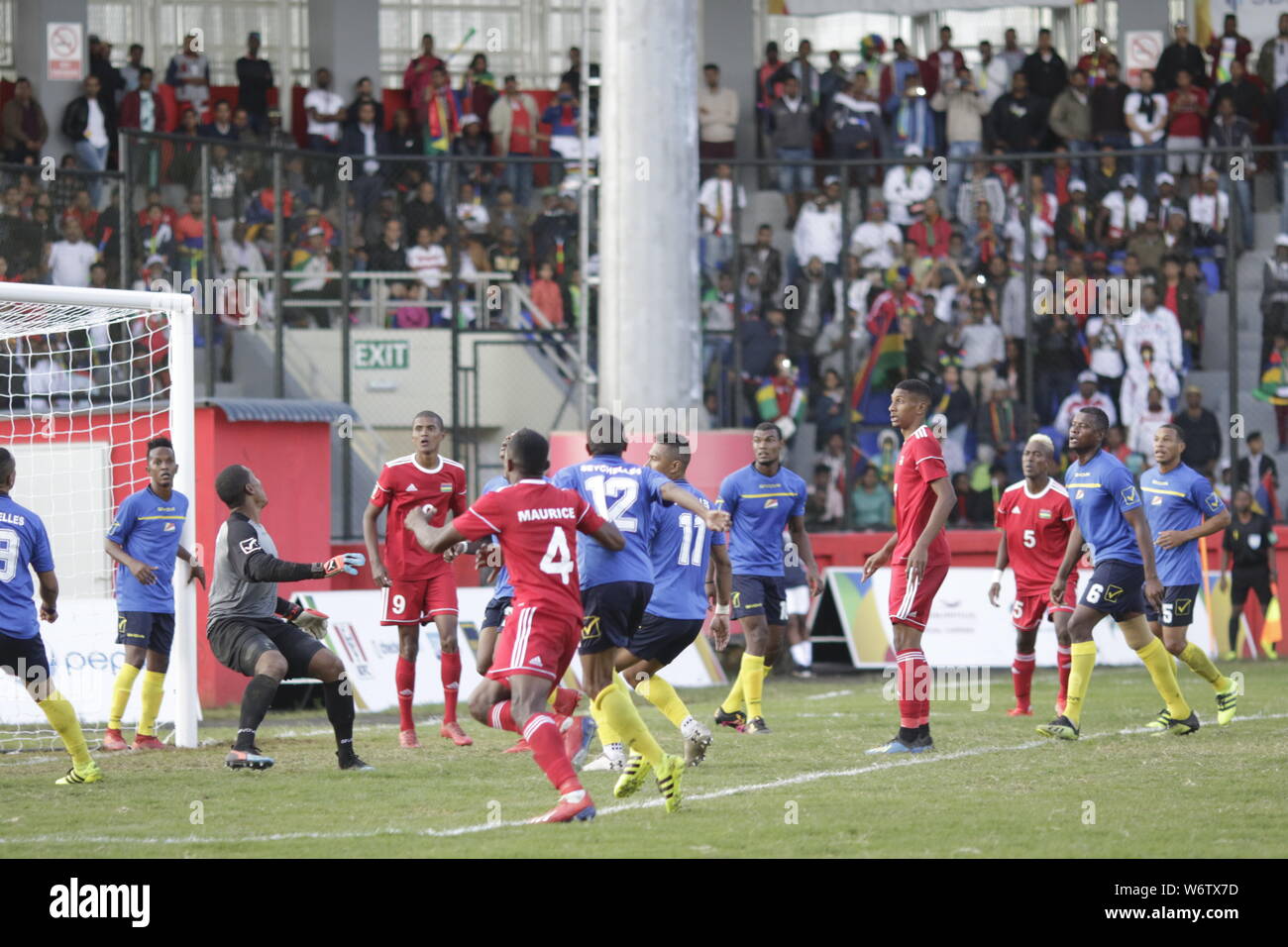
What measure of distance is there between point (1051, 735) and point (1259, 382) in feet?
33.6

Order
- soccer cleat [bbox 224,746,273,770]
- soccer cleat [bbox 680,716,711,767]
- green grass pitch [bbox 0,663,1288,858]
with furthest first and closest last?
soccer cleat [bbox 224,746,273,770] < soccer cleat [bbox 680,716,711,767] < green grass pitch [bbox 0,663,1288,858]

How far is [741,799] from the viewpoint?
30.8 feet

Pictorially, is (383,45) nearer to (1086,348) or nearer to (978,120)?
(978,120)

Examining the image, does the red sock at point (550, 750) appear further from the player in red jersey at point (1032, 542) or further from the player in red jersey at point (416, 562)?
the player in red jersey at point (1032, 542)

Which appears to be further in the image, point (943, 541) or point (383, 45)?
point (383, 45)

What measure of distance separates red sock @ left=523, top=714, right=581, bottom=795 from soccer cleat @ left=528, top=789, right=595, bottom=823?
4 cm

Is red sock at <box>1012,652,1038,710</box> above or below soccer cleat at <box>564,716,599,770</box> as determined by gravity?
below

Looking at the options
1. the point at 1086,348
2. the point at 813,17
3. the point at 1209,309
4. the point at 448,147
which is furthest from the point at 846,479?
the point at 813,17

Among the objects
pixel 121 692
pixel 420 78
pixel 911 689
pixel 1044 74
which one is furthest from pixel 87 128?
pixel 911 689

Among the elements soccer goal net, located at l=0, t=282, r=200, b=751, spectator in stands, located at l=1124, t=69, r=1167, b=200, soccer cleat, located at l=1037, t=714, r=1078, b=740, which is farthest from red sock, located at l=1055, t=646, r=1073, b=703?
spectator in stands, located at l=1124, t=69, r=1167, b=200

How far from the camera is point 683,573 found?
11008 millimetres

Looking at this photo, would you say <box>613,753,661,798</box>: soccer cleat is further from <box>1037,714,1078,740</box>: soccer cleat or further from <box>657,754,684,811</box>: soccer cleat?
<box>1037,714,1078,740</box>: soccer cleat

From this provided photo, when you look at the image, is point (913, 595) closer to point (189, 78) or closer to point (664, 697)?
point (664, 697)

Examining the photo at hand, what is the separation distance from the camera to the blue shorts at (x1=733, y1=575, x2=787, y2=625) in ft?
44.7
